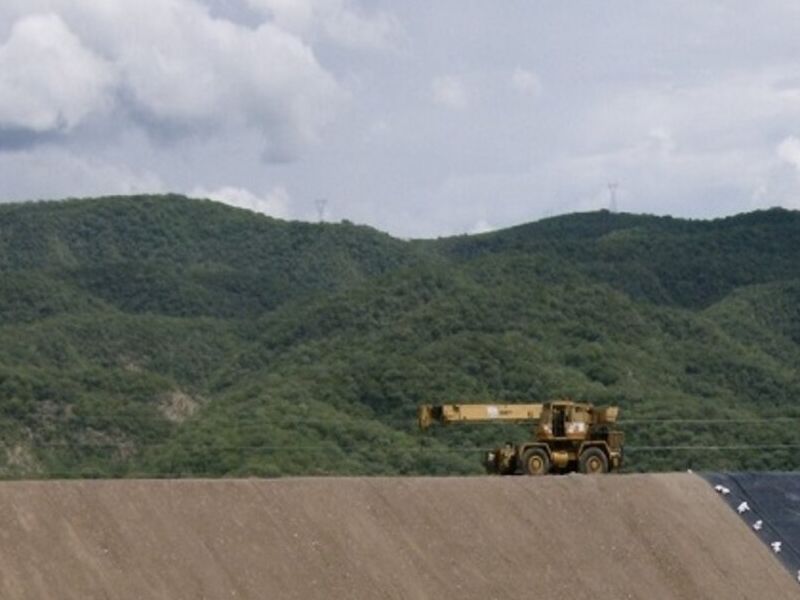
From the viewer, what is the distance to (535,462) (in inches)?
1406

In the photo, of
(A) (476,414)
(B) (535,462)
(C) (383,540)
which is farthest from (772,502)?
(C) (383,540)

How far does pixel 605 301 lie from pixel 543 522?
4653 cm

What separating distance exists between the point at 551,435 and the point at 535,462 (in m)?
0.61

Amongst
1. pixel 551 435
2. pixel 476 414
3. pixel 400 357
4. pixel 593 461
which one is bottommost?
pixel 593 461

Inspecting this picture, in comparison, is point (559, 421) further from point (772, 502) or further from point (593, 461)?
point (772, 502)

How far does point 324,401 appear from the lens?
61875 mm

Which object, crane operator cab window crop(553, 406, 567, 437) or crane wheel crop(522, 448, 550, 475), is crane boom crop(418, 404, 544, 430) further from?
crane wheel crop(522, 448, 550, 475)

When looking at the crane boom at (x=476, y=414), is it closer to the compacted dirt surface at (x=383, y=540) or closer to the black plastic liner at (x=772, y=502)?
the compacted dirt surface at (x=383, y=540)

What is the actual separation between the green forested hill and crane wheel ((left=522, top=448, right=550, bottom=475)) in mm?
13506

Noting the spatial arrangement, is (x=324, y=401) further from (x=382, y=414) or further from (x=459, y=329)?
(x=459, y=329)

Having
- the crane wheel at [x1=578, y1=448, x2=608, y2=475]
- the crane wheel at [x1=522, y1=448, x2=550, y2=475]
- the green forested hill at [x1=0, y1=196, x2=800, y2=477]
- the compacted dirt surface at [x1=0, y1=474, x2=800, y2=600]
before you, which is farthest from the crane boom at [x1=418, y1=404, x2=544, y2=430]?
the green forested hill at [x1=0, y1=196, x2=800, y2=477]

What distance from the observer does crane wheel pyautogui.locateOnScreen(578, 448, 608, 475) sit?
36.0 metres

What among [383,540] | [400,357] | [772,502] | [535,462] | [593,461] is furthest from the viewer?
[400,357]

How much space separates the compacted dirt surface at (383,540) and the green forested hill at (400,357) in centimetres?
1677
